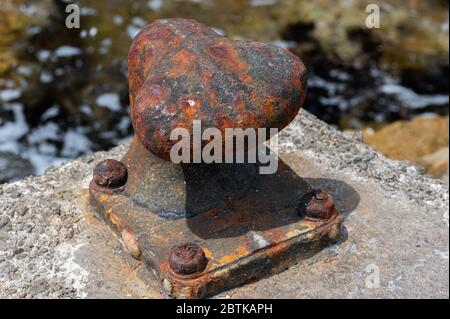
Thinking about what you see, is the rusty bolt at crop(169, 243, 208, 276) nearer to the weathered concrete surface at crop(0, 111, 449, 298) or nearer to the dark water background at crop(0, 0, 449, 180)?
the weathered concrete surface at crop(0, 111, 449, 298)

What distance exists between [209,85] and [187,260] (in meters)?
0.51

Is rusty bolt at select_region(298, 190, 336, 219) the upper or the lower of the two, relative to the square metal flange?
upper

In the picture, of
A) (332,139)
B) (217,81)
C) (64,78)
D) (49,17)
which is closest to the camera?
(217,81)

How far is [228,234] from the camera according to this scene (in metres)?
2.24

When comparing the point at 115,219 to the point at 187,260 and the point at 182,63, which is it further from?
the point at 182,63

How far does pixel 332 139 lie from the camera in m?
3.02

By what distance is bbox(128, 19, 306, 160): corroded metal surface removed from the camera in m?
1.93

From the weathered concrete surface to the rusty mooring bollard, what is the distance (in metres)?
0.08

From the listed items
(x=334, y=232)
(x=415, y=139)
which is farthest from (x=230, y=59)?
(x=415, y=139)

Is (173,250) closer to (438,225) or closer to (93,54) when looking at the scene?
(438,225)

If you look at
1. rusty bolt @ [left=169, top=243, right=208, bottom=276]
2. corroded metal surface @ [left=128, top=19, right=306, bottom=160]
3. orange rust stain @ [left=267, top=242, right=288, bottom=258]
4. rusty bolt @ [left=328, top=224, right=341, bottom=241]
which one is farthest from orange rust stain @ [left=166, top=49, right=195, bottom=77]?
rusty bolt @ [left=328, top=224, right=341, bottom=241]

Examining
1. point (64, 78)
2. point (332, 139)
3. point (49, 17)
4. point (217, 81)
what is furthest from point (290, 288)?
Answer: point (49, 17)
